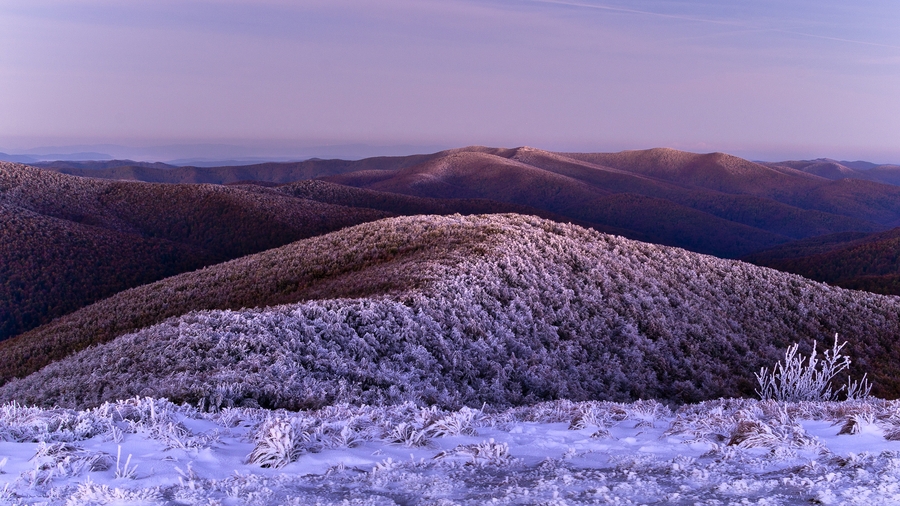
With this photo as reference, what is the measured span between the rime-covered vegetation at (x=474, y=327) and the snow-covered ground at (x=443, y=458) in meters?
2.88

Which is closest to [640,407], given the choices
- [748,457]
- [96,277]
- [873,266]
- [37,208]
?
[748,457]

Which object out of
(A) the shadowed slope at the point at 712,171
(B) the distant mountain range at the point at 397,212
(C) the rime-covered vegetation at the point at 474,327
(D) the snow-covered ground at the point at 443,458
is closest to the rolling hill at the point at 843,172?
(A) the shadowed slope at the point at 712,171

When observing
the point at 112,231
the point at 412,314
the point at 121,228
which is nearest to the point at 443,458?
the point at 412,314

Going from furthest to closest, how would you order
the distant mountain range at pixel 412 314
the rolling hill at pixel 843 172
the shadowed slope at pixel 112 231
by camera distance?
1. the rolling hill at pixel 843 172
2. the shadowed slope at pixel 112 231
3. the distant mountain range at pixel 412 314

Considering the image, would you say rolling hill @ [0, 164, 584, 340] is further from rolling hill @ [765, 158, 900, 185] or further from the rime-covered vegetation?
rolling hill @ [765, 158, 900, 185]

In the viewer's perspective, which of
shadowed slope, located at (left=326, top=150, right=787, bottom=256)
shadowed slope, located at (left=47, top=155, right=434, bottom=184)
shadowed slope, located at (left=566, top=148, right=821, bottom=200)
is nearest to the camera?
shadowed slope, located at (left=326, top=150, right=787, bottom=256)

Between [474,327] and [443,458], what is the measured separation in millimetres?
7689

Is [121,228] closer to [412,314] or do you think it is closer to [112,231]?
[112,231]

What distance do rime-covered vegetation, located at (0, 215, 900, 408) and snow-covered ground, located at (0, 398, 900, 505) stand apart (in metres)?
2.88

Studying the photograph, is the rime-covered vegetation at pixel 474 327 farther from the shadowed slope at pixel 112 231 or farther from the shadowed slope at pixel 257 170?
the shadowed slope at pixel 257 170

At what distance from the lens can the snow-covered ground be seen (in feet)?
11.4

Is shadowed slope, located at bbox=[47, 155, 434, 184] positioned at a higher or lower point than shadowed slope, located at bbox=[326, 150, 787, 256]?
higher

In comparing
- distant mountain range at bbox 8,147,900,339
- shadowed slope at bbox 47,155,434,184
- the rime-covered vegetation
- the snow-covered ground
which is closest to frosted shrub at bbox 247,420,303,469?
the snow-covered ground

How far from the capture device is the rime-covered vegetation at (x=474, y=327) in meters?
8.98
